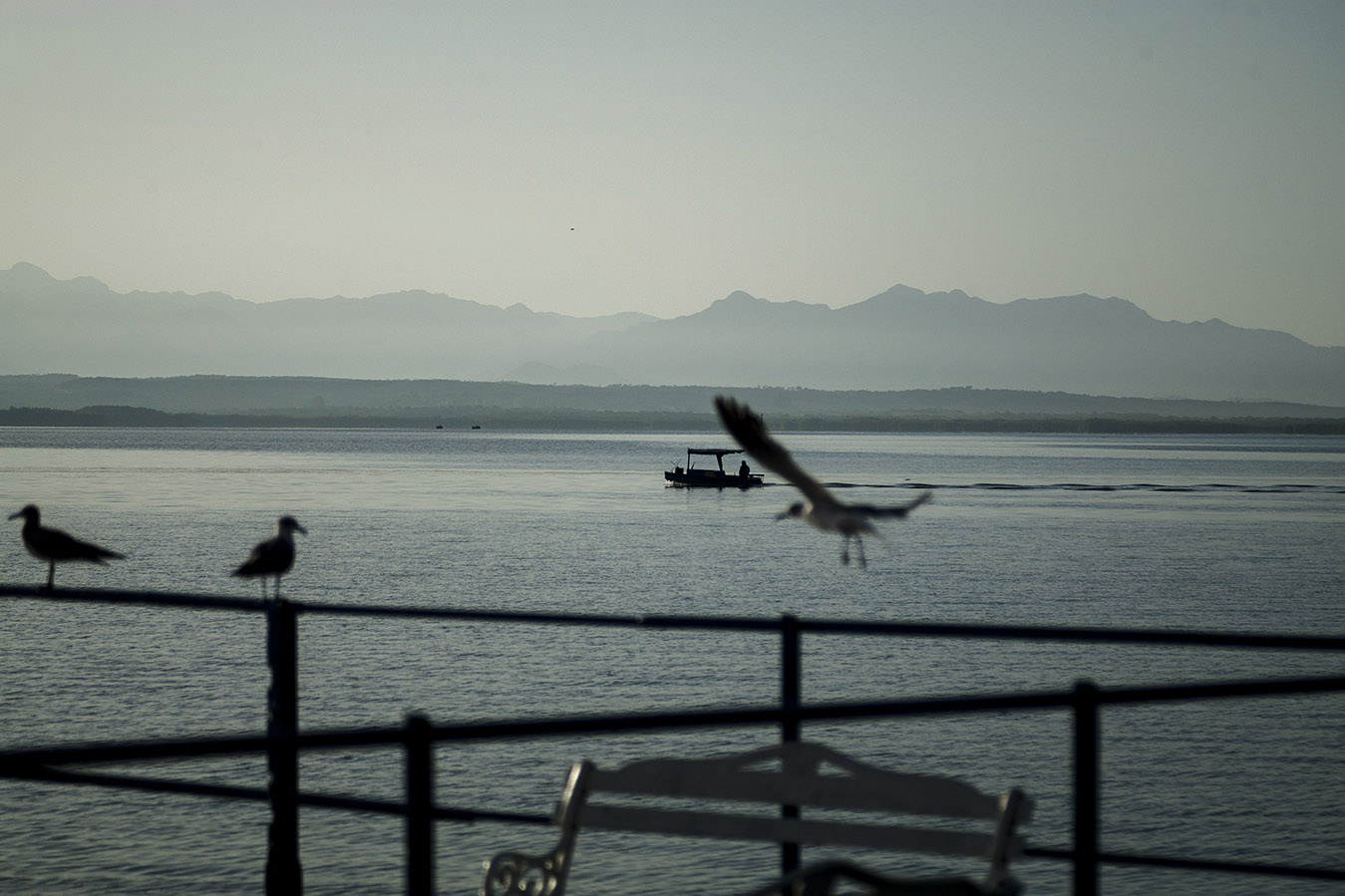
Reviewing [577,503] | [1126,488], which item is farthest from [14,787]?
[1126,488]

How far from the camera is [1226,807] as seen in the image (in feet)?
67.2

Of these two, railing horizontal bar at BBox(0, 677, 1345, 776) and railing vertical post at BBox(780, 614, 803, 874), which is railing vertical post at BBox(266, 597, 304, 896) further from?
railing horizontal bar at BBox(0, 677, 1345, 776)

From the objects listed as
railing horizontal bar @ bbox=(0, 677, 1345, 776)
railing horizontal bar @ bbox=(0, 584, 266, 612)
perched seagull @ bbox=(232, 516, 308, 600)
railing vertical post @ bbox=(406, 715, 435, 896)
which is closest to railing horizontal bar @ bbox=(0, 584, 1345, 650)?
railing horizontal bar @ bbox=(0, 584, 266, 612)

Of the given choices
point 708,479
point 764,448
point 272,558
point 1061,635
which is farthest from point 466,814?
point 708,479

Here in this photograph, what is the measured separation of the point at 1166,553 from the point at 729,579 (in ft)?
76.8

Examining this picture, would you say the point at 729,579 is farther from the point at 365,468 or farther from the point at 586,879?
the point at 365,468

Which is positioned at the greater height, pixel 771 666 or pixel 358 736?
pixel 358 736

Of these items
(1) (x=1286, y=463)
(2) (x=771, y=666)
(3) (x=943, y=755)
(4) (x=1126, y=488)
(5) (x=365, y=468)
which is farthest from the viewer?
(1) (x=1286, y=463)

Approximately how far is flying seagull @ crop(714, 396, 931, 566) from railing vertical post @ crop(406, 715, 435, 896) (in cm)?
316

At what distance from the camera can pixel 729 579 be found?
173 feet

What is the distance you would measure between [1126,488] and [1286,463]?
89533 mm

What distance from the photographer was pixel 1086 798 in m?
3.06

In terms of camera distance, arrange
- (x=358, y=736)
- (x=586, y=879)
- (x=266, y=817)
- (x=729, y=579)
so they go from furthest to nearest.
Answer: (x=729, y=579), (x=266, y=817), (x=586, y=879), (x=358, y=736)

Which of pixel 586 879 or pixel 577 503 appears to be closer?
pixel 586 879
